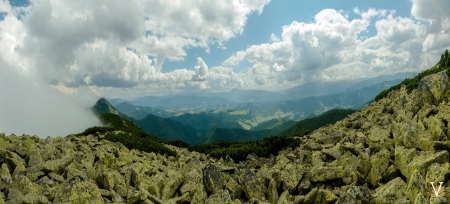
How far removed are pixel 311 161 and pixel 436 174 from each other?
706 cm

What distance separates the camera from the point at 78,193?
305 inches

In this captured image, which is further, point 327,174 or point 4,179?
point 4,179

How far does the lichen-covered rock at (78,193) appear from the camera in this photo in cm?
757

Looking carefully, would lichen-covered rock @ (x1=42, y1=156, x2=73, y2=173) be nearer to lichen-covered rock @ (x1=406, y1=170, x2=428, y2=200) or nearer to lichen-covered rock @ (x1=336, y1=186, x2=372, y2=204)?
lichen-covered rock @ (x1=336, y1=186, x2=372, y2=204)

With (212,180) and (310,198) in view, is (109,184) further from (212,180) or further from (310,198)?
(310,198)

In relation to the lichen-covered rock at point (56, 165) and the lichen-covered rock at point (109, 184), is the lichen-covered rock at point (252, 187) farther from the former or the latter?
the lichen-covered rock at point (56, 165)

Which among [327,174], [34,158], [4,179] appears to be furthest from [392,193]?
[34,158]

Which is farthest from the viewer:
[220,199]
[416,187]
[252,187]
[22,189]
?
[252,187]

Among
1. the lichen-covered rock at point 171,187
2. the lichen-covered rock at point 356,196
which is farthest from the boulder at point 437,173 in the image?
the lichen-covered rock at point 171,187

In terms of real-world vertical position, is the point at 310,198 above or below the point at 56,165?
below

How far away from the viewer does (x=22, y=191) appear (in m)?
8.63

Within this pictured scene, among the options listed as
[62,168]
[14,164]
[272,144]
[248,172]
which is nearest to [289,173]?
[248,172]

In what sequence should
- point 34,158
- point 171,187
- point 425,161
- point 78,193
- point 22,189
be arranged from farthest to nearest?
point 34,158 < point 171,187 < point 22,189 < point 425,161 < point 78,193

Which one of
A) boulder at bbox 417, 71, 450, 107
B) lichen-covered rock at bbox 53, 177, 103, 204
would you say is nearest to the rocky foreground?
lichen-covered rock at bbox 53, 177, 103, 204
